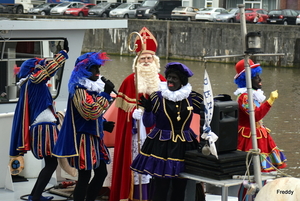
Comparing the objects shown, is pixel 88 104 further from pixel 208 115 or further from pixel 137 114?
pixel 208 115

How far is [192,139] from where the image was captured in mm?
5539

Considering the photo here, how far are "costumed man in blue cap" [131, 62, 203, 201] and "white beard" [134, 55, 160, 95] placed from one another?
2.90 feet

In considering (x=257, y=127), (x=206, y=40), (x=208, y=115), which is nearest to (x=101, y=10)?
(x=206, y=40)

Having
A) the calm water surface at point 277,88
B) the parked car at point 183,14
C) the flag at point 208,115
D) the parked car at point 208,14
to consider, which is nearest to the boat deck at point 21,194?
the flag at point 208,115

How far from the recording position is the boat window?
7371 millimetres

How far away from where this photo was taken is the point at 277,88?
23.1m

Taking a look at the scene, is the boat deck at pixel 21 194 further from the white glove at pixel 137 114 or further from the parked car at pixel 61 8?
the parked car at pixel 61 8

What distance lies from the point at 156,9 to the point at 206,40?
7963 millimetres

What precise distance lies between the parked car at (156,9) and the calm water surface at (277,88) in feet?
17.7

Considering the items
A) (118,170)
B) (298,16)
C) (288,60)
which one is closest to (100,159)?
(118,170)

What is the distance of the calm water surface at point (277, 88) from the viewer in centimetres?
1430

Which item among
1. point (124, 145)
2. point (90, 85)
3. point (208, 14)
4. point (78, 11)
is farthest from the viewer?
point (78, 11)

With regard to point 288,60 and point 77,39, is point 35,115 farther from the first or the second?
point 288,60

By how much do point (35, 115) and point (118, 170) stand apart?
3.24 feet
